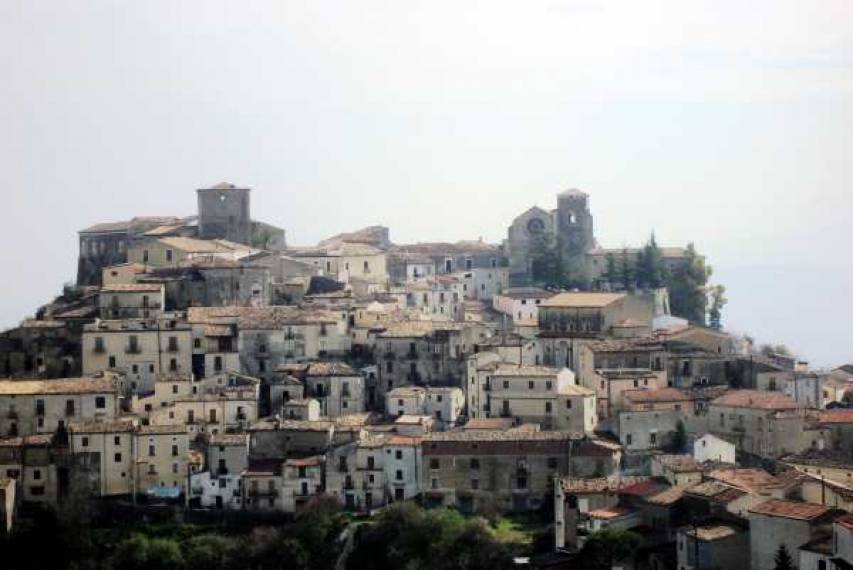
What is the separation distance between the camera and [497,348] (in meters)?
69.2

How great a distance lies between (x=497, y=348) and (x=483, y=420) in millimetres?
5308

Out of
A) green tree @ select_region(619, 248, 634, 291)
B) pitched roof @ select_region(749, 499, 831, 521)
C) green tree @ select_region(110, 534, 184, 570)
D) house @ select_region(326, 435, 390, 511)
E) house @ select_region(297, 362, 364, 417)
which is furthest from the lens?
green tree @ select_region(619, 248, 634, 291)

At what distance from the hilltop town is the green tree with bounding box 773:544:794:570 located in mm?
501

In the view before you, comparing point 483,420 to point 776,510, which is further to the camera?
point 483,420

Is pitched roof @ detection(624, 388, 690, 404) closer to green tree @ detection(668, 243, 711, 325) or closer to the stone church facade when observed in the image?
green tree @ detection(668, 243, 711, 325)

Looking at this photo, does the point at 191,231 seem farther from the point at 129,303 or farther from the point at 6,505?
the point at 6,505

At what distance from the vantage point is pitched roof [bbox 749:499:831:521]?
49.5 m

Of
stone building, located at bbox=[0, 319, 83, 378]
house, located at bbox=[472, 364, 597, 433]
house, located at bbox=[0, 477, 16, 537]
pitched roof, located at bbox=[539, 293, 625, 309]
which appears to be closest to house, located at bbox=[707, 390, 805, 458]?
house, located at bbox=[472, 364, 597, 433]

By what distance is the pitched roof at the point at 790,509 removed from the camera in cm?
4947

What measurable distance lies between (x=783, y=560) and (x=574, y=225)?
138ft

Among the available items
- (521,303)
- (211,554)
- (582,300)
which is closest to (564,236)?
(521,303)

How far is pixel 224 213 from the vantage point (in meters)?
85.5

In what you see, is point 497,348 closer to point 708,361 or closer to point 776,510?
point 708,361

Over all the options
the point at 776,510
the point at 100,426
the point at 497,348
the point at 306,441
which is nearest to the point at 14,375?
the point at 100,426
